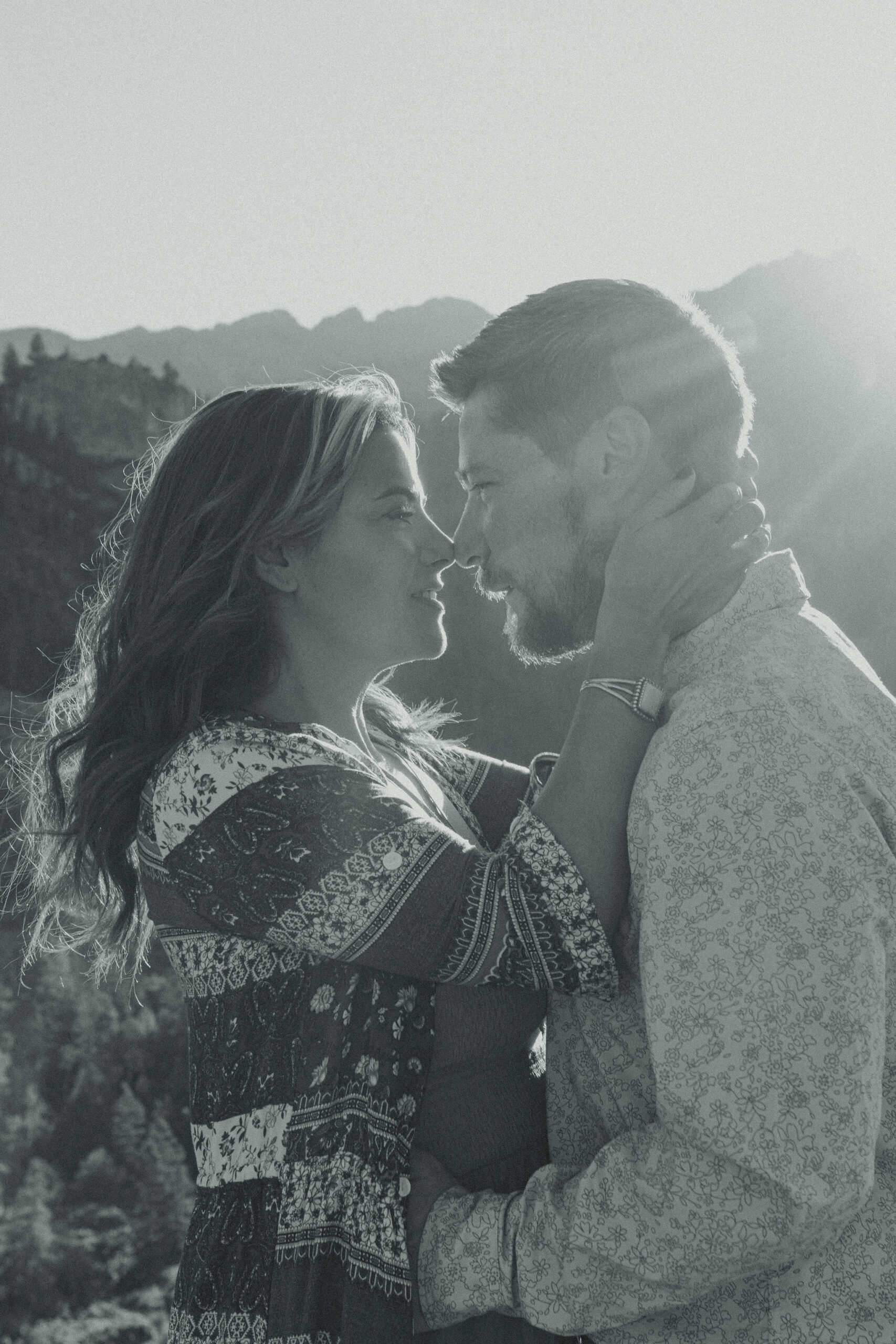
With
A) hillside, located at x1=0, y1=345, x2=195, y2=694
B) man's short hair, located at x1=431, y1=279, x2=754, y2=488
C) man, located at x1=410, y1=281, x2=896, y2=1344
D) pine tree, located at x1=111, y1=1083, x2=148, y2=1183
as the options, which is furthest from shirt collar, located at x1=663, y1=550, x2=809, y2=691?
hillside, located at x1=0, y1=345, x2=195, y2=694

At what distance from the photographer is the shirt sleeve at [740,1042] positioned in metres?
1.45

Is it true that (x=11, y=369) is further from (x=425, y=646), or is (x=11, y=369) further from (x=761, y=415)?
(x=425, y=646)

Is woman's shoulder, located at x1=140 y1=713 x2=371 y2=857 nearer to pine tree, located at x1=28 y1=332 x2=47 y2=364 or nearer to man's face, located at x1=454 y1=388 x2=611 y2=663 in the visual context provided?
man's face, located at x1=454 y1=388 x2=611 y2=663

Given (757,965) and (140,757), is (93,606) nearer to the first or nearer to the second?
(140,757)

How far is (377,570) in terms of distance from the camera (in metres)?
2.47

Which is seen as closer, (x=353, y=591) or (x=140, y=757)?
(x=140, y=757)

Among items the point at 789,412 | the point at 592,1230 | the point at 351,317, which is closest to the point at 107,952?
the point at 592,1230

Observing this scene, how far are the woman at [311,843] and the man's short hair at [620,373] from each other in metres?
0.16

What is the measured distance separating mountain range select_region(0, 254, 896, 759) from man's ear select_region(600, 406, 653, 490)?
19.8 meters

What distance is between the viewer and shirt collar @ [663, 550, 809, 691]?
1.87 metres

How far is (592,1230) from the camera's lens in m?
1.57

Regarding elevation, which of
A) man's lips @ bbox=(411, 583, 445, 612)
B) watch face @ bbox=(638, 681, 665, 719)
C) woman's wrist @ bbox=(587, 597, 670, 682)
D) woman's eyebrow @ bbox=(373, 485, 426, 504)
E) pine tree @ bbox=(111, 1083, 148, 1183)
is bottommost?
pine tree @ bbox=(111, 1083, 148, 1183)

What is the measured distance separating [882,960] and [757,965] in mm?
168

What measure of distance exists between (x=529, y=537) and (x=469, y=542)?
0.55 ft
